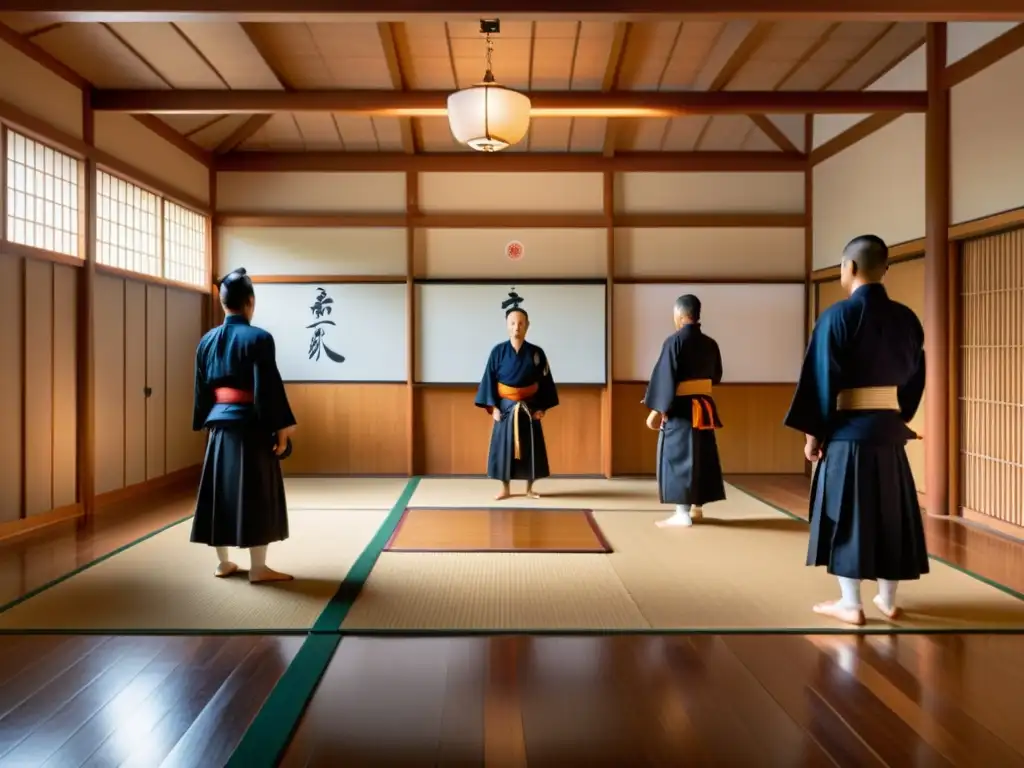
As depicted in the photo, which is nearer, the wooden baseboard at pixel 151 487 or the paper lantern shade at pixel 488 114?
the paper lantern shade at pixel 488 114

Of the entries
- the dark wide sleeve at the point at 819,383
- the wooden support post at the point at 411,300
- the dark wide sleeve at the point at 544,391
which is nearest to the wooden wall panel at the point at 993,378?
the dark wide sleeve at the point at 819,383

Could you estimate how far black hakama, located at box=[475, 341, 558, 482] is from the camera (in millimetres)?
5621

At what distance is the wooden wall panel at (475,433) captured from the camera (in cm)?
703

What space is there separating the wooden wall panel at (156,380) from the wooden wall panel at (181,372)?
7 cm

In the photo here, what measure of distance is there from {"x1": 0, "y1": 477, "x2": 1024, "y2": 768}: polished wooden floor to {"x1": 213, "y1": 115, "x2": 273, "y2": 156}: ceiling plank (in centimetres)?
495

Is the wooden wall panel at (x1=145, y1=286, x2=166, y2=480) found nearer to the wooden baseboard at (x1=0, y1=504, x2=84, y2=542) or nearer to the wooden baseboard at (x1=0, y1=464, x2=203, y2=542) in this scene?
the wooden baseboard at (x1=0, y1=464, x2=203, y2=542)

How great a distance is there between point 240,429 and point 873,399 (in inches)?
101

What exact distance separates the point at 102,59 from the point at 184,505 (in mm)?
2952

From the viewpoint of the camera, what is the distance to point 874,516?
2.82 meters

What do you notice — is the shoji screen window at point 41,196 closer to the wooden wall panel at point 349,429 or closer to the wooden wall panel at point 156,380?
the wooden wall panel at point 156,380

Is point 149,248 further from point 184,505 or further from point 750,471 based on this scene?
point 750,471

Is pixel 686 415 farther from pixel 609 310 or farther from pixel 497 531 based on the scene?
pixel 609 310

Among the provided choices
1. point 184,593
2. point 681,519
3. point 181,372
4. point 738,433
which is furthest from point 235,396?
point 738,433

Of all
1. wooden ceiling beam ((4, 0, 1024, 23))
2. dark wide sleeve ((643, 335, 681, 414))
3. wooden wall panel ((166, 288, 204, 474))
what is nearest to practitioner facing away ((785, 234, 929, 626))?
wooden ceiling beam ((4, 0, 1024, 23))
